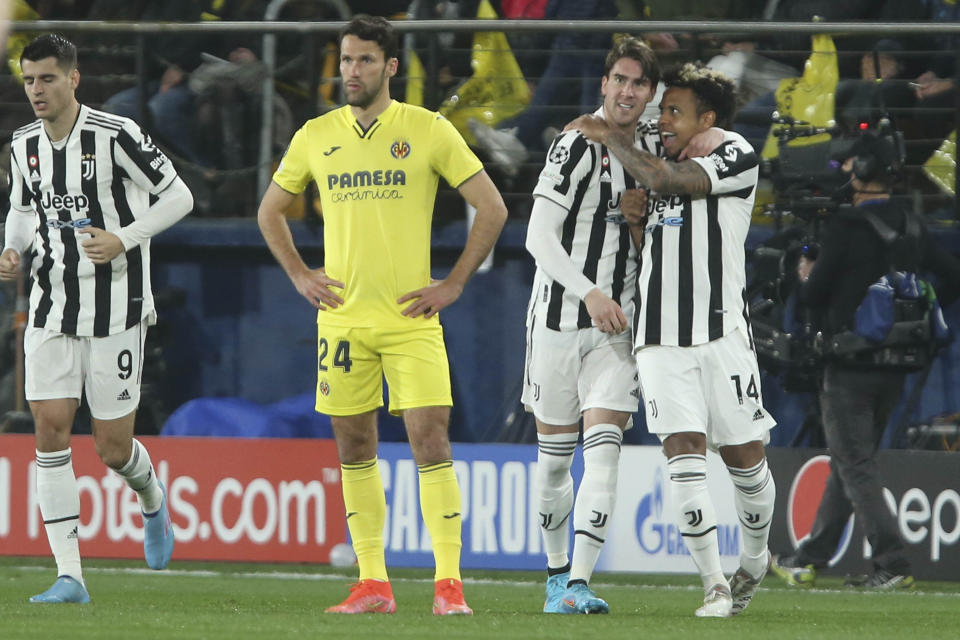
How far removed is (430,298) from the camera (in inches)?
226

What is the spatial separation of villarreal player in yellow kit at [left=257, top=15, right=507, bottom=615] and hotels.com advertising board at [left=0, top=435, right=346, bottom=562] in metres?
2.53

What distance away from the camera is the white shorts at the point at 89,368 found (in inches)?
249

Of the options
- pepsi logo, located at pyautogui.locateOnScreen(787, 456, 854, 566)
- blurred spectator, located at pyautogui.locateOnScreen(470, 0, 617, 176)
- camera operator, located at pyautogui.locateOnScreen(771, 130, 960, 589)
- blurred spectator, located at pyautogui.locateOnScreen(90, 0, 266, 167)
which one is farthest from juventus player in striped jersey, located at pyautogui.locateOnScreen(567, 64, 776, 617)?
blurred spectator, located at pyautogui.locateOnScreen(90, 0, 266, 167)

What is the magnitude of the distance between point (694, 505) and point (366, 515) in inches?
46.3

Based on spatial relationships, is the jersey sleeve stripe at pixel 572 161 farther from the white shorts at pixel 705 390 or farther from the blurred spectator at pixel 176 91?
the blurred spectator at pixel 176 91

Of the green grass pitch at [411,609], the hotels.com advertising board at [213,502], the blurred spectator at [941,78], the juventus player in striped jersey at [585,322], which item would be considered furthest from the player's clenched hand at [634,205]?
the blurred spectator at [941,78]

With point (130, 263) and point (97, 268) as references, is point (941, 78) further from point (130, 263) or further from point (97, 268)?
point (97, 268)

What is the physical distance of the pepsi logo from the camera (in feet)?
26.8

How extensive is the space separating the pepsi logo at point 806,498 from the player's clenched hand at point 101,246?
12.2ft

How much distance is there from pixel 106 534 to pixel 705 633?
164 inches

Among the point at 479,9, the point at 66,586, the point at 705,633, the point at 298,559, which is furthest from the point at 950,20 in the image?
the point at 66,586

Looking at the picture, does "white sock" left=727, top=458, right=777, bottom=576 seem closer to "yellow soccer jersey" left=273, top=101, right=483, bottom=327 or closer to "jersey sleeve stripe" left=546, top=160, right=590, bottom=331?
"jersey sleeve stripe" left=546, top=160, right=590, bottom=331

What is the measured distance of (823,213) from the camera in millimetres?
8453

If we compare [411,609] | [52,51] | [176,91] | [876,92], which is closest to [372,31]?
[52,51]
